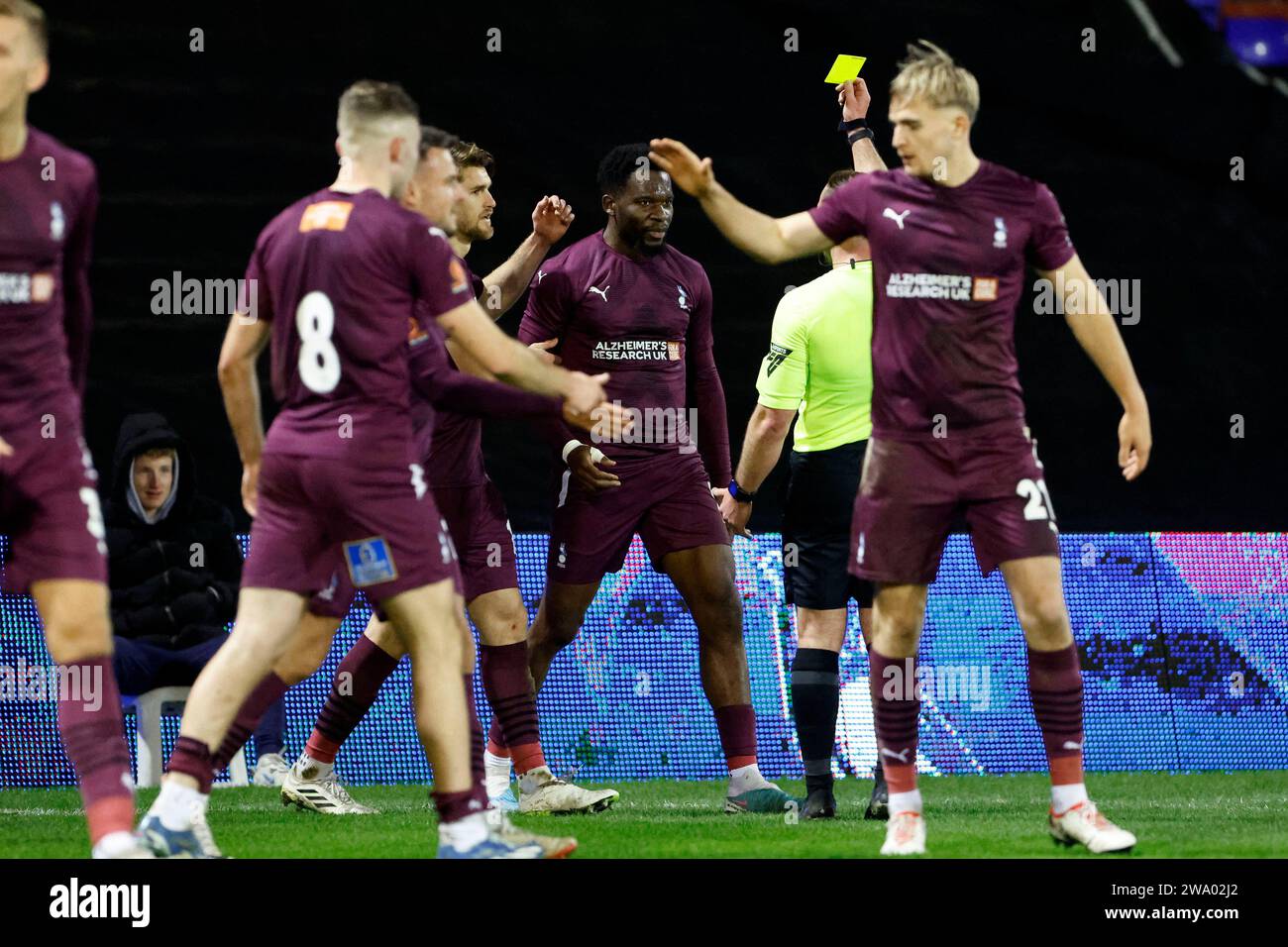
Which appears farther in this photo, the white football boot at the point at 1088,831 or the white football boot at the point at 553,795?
the white football boot at the point at 553,795

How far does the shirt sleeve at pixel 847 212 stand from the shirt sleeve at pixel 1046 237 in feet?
1.48

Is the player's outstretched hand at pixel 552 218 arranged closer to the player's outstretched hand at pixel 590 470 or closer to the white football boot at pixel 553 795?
the player's outstretched hand at pixel 590 470

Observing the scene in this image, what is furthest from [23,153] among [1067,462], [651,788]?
[1067,462]

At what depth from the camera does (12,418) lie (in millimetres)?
4445

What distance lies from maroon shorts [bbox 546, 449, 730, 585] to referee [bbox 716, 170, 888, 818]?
12.6 inches

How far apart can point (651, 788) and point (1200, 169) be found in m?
4.21

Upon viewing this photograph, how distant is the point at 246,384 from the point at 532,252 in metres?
2.17

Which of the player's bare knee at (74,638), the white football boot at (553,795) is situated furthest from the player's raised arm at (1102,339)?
the player's bare knee at (74,638)

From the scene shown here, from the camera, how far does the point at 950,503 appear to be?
17.4ft

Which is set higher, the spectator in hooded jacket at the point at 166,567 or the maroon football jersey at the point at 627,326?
the maroon football jersey at the point at 627,326

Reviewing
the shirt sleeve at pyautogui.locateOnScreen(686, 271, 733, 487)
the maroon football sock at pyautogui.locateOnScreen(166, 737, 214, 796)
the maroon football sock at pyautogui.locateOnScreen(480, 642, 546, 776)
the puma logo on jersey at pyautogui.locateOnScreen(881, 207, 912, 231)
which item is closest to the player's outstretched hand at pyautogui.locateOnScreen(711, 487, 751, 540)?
the shirt sleeve at pyautogui.locateOnScreen(686, 271, 733, 487)

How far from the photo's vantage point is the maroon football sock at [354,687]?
6.83 meters

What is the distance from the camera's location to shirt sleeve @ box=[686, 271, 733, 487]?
7219 millimetres

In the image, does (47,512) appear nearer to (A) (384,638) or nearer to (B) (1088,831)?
(A) (384,638)
